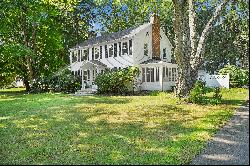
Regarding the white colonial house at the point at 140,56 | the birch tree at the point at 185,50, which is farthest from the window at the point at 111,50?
the birch tree at the point at 185,50

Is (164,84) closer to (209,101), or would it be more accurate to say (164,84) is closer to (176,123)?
(209,101)

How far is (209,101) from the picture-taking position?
66.6 feet

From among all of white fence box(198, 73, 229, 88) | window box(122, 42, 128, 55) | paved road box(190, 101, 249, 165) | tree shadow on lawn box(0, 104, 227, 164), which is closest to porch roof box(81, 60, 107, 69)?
window box(122, 42, 128, 55)

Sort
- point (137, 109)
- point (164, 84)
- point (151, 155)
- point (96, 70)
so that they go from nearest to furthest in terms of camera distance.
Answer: point (151, 155)
point (137, 109)
point (164, 84)
point (96, 70)

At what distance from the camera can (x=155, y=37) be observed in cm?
3734

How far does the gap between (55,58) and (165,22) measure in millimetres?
22548

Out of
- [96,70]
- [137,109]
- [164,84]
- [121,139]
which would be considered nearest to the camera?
[121,139]

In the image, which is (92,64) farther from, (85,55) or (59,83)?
(85,55)

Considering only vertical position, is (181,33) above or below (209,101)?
above

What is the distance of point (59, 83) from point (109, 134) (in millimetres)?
25698

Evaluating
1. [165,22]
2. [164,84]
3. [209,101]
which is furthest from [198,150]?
[165,22]

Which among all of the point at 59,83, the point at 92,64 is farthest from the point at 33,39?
the point at 92,64

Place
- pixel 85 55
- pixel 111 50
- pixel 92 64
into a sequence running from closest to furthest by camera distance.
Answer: pixel 111 50 → pixel 92 64 → pixel 85 55

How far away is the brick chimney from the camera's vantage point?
37125 mm
